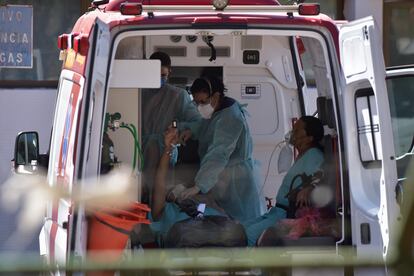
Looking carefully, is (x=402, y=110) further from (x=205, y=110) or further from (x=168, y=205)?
(x=168, y=205)

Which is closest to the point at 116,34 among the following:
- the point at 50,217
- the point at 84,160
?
the point at 84,160

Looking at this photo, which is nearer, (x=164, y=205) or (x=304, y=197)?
(x=304, y=197)

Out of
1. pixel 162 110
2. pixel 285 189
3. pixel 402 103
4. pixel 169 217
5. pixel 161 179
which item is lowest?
pixel 169 217

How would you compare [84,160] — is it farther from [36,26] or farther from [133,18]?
[36,26]

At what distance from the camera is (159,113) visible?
665 cm

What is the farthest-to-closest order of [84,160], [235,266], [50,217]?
[50,217] → [84,160] → [235,266]

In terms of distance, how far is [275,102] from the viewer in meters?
7.46

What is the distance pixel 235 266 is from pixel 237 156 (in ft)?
13.3

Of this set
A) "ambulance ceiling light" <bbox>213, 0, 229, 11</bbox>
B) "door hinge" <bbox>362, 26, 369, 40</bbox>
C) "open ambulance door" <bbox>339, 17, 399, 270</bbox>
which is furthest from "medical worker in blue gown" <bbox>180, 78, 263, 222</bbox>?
"door hinge" <bbox>362, 26, 369, 40</bbox>

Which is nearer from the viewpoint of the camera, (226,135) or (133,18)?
(133,18)

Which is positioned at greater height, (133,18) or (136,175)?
(133,18)

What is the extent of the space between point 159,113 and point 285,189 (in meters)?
1.22

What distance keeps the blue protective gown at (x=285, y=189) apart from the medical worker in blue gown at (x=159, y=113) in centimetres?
79

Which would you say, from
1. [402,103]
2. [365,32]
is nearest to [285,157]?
[365,32]
